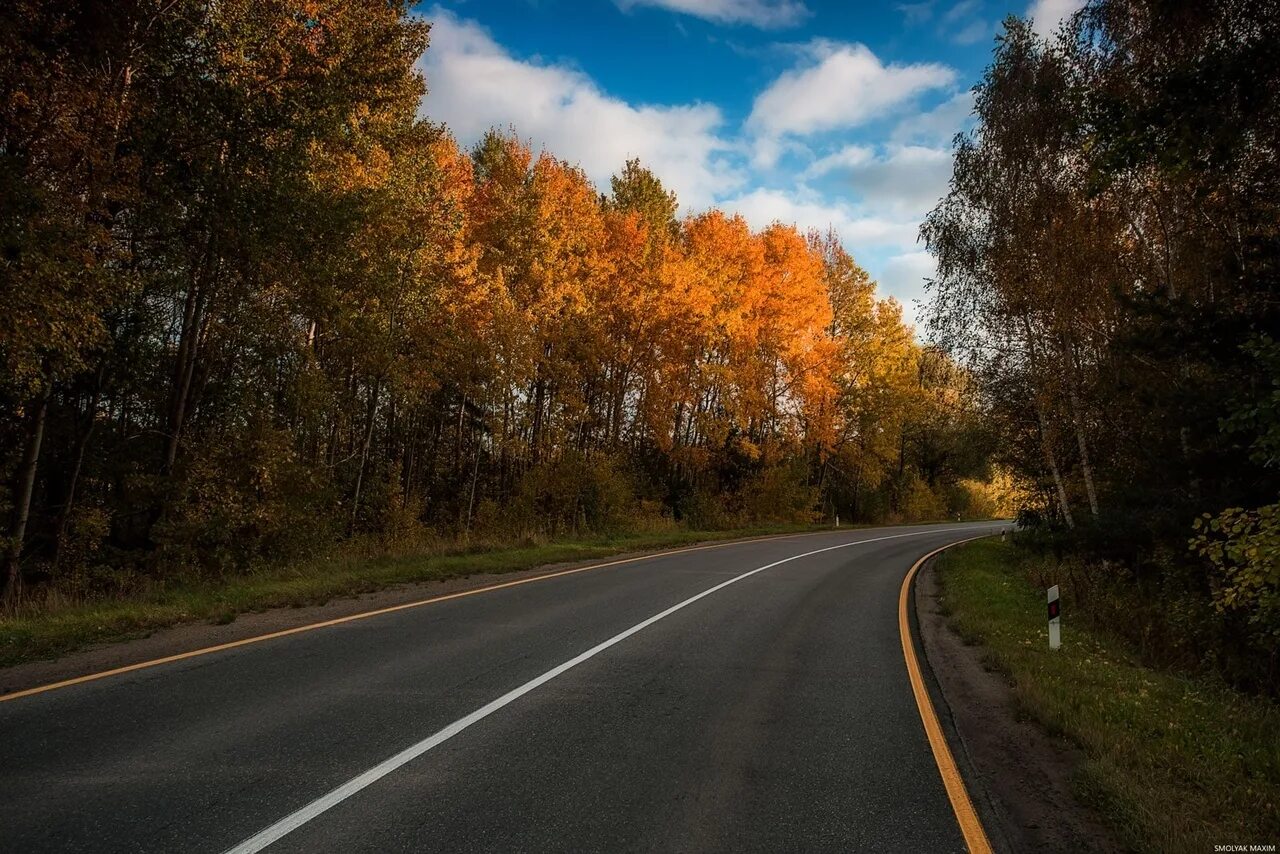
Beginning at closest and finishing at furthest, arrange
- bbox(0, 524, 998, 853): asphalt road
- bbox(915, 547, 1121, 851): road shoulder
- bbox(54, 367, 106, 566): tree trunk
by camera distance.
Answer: bbox(0, 524, 998, 853): asphalt road, bbox(915, 547, 1121, 851): road shoulder, bbox(54, 367, 106, 566): tree trunk

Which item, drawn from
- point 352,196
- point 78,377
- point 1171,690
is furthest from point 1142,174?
point 78,377

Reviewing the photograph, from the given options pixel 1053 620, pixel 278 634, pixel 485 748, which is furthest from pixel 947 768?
pixel 278 634

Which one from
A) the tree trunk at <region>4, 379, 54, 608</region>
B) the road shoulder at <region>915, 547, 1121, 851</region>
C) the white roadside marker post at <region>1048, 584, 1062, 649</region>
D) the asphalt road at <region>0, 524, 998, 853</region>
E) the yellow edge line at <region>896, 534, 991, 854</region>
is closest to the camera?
the asphalt road at <region>0, 524, 998, 853</region>

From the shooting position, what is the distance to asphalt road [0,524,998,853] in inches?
142

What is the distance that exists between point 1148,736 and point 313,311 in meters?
15.3

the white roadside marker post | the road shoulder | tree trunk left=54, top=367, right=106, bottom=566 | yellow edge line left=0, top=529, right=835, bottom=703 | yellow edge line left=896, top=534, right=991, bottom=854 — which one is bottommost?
yellow edge line left=0, top=529, right=835, bottom=703

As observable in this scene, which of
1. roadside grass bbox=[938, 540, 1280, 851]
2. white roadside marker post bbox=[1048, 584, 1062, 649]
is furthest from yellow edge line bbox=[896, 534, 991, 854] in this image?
white roadside marker post bbox=[1048, 584, 1062, 649]

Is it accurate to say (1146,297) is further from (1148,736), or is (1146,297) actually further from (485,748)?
(485,748)

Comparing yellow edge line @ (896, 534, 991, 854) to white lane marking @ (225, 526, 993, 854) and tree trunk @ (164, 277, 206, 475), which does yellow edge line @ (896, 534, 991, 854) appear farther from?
tree trunk @ (164, 277, 206, 475)

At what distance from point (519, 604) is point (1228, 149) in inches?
412

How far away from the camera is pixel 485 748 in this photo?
4711mm

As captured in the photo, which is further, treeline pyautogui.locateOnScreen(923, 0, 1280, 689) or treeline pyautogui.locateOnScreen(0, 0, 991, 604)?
treeline pyautogui.locateOnScreen(0, 0, 991, 604)

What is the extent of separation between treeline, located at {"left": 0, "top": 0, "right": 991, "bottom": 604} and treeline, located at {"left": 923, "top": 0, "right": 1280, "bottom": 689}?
3.93 meters

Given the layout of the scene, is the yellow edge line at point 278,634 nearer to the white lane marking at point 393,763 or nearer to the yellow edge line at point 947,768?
the white lane marking at point 393,763
